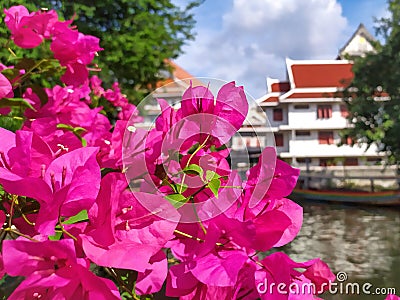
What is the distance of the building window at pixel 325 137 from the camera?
1786 centimetres

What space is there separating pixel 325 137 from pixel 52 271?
1835 centimetres

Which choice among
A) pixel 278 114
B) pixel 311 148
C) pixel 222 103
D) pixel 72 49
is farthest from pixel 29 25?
pixel 311 148

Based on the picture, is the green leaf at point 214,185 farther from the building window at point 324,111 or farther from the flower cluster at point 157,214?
the building window at point 324,111

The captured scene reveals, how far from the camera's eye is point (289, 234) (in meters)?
0.38

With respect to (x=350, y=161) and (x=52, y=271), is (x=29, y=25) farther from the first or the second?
(x=350, y=161)

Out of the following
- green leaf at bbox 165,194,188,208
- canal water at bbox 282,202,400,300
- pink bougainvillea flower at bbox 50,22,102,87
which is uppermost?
pink bougainvillea flower at bbox 50,22,102,87

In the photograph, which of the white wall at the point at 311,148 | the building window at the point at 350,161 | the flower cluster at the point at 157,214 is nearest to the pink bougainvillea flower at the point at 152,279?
the flower cluster at the point at 157,214

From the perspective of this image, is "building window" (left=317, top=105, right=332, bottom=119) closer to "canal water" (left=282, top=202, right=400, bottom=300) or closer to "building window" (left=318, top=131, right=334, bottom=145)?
"building window" (left=318, top=131, right=334, bottom=145)

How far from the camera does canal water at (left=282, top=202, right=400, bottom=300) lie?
13.3 ft

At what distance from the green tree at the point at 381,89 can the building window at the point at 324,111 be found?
6419mm

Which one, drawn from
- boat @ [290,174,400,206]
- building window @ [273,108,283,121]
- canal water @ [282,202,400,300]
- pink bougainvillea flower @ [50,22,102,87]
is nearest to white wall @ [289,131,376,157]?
building window @ [273,108,283,121]

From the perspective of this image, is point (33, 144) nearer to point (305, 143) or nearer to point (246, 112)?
point (246, 112)

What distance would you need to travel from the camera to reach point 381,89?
33.7 ft

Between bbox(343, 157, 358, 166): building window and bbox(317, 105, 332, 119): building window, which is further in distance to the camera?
bbox(343, 157, 358, 166): building window
